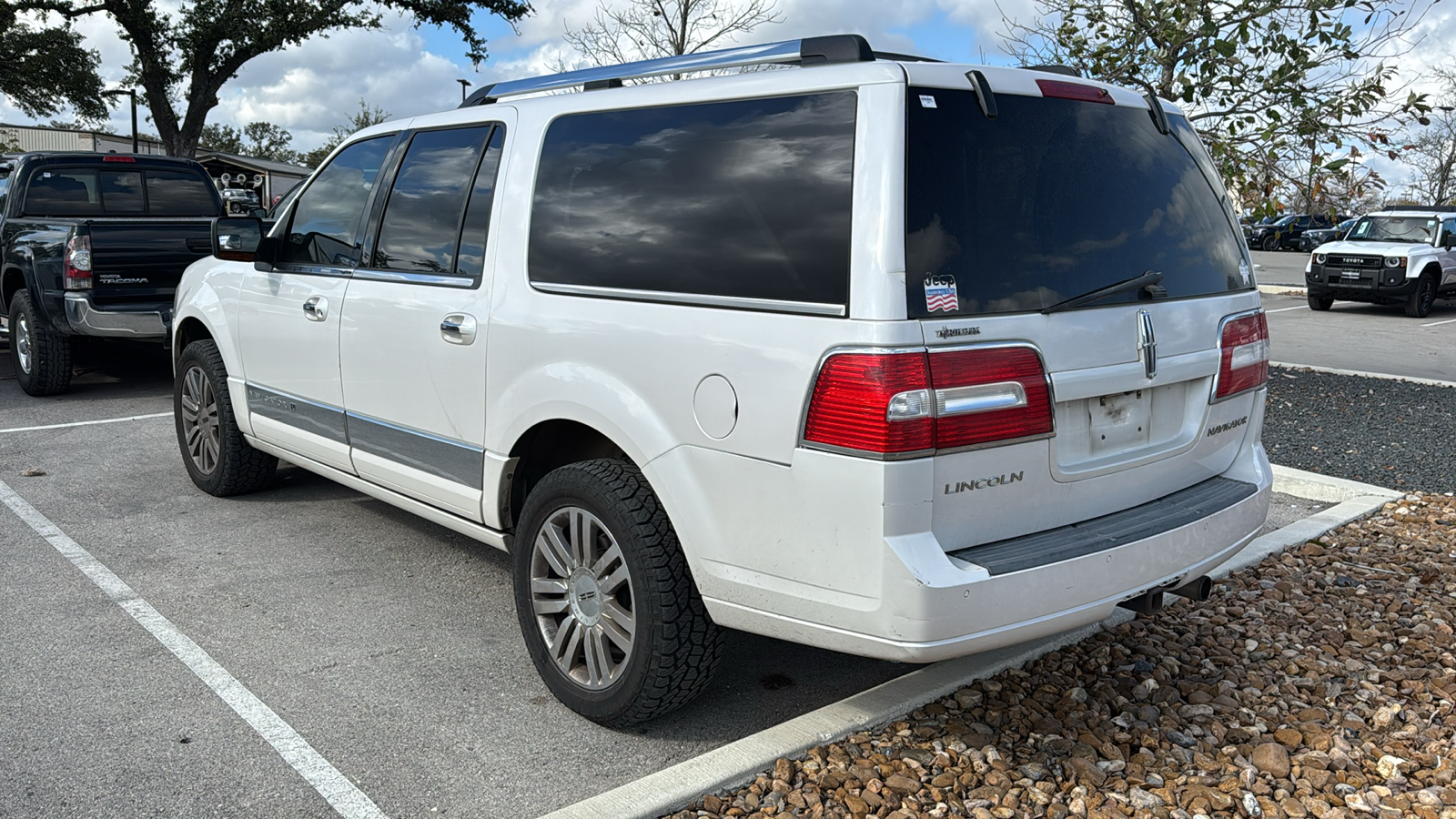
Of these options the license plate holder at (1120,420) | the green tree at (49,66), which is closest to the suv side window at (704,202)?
the license plate holder at (1120,420)

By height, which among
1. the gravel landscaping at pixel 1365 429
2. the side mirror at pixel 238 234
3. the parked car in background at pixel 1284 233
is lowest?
the gravel landscaping at pixel 1365 429

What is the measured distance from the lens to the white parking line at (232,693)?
3117 mm

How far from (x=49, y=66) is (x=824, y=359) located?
35.0 meters

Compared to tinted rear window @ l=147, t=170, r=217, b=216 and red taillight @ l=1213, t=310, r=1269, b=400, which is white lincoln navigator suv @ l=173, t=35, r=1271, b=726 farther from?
tinted rear window @ l=147, t=170, r=217, b=216

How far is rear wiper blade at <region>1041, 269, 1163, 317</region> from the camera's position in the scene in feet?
9.90

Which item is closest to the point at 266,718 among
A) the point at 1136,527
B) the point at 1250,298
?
the point at 1136,527

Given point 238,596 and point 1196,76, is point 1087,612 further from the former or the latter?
point 1196,76

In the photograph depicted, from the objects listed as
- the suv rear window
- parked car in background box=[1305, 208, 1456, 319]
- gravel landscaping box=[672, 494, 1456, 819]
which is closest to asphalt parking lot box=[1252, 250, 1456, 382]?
parked car in background box=[1305, 208, 1456, 319]

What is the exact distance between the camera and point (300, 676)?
3.87 meters

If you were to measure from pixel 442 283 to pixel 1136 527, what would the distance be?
2478mm

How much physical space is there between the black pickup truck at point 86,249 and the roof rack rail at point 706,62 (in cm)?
537

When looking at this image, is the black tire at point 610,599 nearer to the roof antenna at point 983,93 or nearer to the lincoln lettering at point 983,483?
the lincoln lettering at point 983,483

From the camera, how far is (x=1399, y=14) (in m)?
7.84

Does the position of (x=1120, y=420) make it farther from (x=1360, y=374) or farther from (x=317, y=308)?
(x=1360, y=374)
